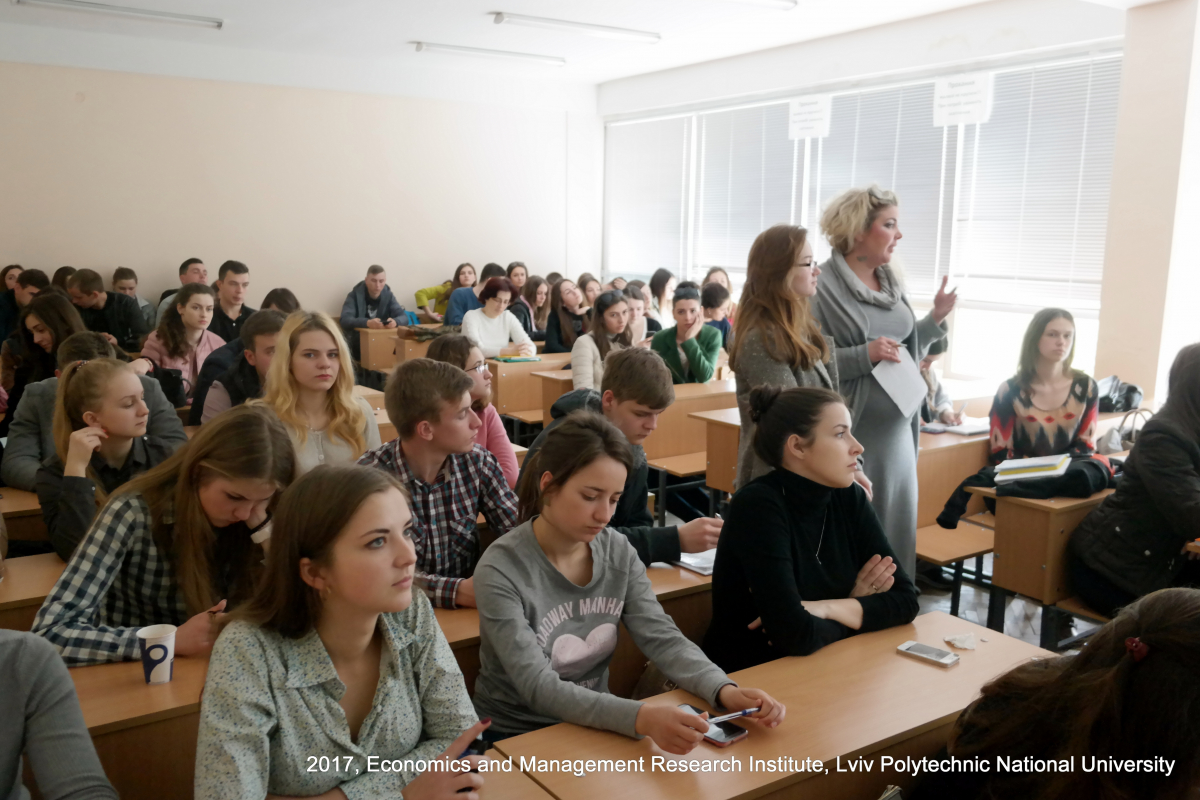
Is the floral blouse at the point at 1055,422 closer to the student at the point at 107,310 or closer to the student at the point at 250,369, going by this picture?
the student at the point at 250,369

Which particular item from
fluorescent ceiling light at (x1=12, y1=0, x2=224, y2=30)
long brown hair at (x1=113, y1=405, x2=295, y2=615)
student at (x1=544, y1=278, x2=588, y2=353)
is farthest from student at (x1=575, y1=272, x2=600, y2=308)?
long brown hair at (x1=113, y1=405, x2=295, y2=615)

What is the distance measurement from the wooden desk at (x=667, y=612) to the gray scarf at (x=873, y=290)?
1099 millimetres

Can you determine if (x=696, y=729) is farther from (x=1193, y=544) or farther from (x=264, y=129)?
(x=264, y=129)

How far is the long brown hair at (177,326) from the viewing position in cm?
496

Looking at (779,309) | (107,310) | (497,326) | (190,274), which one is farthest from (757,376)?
(190,274)

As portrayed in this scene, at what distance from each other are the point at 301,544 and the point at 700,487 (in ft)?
12.4

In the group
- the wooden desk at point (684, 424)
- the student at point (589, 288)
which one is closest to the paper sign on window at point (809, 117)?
the student at point (589, 288)

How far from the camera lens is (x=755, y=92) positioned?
8984mm

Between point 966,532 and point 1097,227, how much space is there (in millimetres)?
3619

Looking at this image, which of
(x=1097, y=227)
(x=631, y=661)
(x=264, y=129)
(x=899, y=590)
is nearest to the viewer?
(x=899, y=590)

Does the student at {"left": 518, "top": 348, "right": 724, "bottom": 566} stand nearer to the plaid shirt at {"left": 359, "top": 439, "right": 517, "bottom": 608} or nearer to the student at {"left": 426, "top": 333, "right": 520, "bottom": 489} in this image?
the plaid shirt at {"left": 359, "top": 439, "right": 517, "bottom": 608}

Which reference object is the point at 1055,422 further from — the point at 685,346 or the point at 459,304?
the point at 459,304

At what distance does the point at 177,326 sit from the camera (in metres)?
4.99

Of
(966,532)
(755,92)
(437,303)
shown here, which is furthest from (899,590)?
(437,303)
